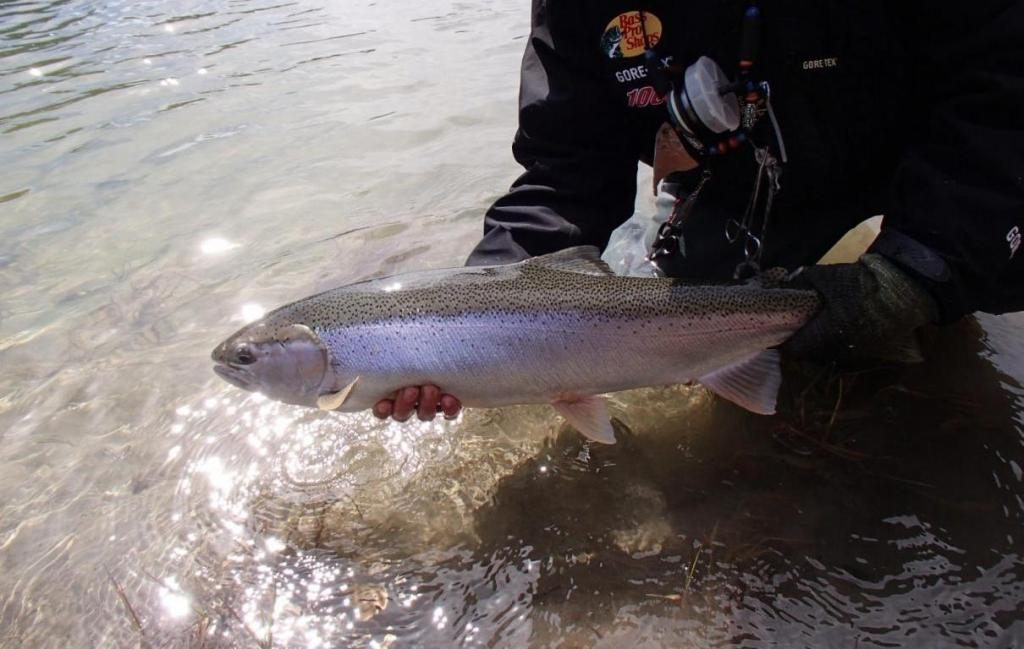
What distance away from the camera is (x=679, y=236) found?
3.31 meters

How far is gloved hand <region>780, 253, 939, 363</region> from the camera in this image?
246 cm

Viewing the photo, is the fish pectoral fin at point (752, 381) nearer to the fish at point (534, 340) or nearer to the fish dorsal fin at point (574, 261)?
the fish at point (534, 340)

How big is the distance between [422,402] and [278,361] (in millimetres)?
517

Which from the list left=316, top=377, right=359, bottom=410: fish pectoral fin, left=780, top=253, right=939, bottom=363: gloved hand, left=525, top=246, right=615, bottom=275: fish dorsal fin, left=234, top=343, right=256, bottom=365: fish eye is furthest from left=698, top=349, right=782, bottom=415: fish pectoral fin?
left=234, top=343, right=256, bottom=365: fish eye

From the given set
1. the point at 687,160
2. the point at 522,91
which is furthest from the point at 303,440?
the point at 687,160

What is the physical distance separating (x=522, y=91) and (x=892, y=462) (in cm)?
214

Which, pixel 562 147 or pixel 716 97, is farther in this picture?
pixel 562 147

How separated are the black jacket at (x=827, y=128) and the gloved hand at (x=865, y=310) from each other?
0.23 ft

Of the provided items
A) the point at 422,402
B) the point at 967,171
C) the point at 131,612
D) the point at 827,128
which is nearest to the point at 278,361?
the point at 422,402

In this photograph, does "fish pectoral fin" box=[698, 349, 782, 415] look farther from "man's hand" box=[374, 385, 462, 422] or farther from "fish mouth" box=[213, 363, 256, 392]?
"fish mouth" box=[213, 363, 256, 392]

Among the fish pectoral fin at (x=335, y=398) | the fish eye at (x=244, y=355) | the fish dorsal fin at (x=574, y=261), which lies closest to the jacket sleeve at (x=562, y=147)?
the fish dorsal fin at (x=574, y=261)

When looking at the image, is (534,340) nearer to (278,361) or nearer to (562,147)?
(278,361)

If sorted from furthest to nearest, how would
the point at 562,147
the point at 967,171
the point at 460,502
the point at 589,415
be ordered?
the point at 562,147 → the point at 460,502 → the point at 589,415 → the point at 967,171

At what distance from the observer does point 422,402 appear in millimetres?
2479
